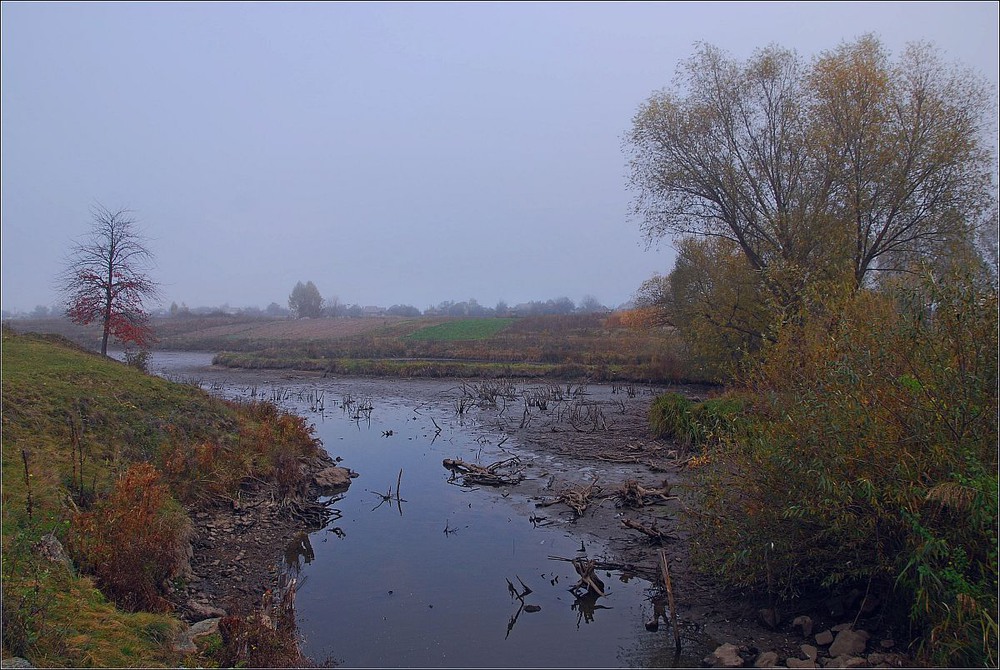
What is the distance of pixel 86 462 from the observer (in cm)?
1102

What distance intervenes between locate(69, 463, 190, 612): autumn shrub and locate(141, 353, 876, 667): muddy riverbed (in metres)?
0.53

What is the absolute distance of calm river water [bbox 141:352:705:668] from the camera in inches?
314

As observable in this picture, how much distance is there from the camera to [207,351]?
63.3 m

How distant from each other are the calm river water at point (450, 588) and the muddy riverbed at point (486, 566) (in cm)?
3

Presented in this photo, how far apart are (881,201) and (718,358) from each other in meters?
9.93

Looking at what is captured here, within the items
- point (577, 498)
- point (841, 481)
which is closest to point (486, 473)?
point (577, 498)

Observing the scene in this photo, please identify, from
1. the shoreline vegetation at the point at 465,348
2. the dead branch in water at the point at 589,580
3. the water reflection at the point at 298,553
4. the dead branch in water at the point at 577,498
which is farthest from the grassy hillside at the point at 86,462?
the shoreline vegetation at the point at 465,348

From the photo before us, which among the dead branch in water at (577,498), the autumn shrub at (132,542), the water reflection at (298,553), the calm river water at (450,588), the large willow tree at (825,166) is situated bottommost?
the water reflection at (298,553)

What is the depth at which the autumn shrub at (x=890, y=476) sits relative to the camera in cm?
627

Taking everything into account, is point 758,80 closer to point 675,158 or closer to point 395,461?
point 675,158

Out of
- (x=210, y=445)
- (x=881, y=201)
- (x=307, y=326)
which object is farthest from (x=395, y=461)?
(x=307, y=326)

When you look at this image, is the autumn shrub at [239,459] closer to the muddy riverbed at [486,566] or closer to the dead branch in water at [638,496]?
the muddy riverbed at [486,566]

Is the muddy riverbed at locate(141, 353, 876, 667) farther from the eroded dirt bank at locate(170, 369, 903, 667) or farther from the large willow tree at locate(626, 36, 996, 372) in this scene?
the large willow tree at locate(626, 36, 996, 372)

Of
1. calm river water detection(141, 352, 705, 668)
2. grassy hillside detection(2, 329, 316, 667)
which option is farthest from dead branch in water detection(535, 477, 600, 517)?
grassy hillside detection(2, 329, 316, 667)
